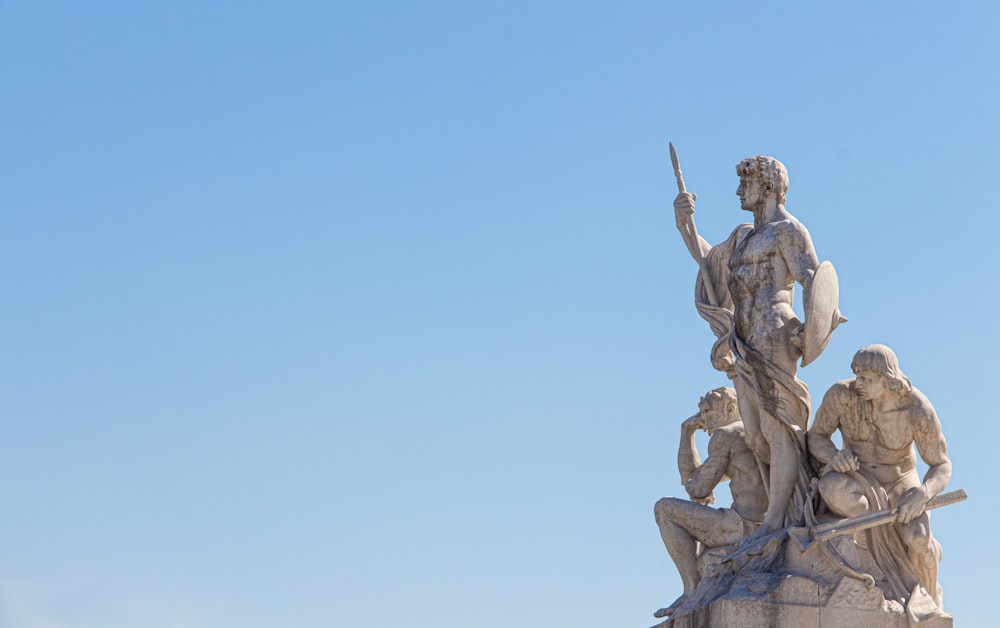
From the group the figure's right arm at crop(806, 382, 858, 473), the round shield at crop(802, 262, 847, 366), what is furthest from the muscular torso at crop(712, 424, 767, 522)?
the round shield at crop(802, 262, 847, 366)

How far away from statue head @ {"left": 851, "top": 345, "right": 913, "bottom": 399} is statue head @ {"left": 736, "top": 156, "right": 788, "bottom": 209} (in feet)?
5.77

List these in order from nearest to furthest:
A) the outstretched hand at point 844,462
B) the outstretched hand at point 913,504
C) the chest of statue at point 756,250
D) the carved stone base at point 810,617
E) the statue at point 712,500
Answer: the carved stone base at point 810,617 < the outstretched hand at point 913,504 < the outstretched hand at point 844,462 < the statue at point 712,500 < the chest of statue at point 756,250

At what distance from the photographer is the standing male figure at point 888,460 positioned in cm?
1381

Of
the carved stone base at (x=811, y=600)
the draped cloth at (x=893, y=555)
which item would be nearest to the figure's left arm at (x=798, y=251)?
the draped cloth at (x=893, y=555)

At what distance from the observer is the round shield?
14438mm

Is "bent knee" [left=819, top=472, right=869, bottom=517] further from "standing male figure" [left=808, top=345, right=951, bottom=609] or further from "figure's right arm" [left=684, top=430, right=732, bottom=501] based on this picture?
"figure's right arm" [left=684, top=430, right=732, bottom=501]

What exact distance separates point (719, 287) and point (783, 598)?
10.2ft

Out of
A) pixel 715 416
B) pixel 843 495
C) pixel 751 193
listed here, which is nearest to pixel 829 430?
pixel 843 495

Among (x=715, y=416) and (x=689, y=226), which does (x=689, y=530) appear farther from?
(x=689, y=226)

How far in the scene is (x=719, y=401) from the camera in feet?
51.0

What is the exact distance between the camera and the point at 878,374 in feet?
46.0

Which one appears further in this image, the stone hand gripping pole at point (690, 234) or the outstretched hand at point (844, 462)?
the stone hand gripping pole at point (690, 234)

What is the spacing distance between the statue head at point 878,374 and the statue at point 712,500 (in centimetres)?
139

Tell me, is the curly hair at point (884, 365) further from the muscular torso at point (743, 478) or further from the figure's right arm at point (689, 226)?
the figure's right arm at point (689, 226)
